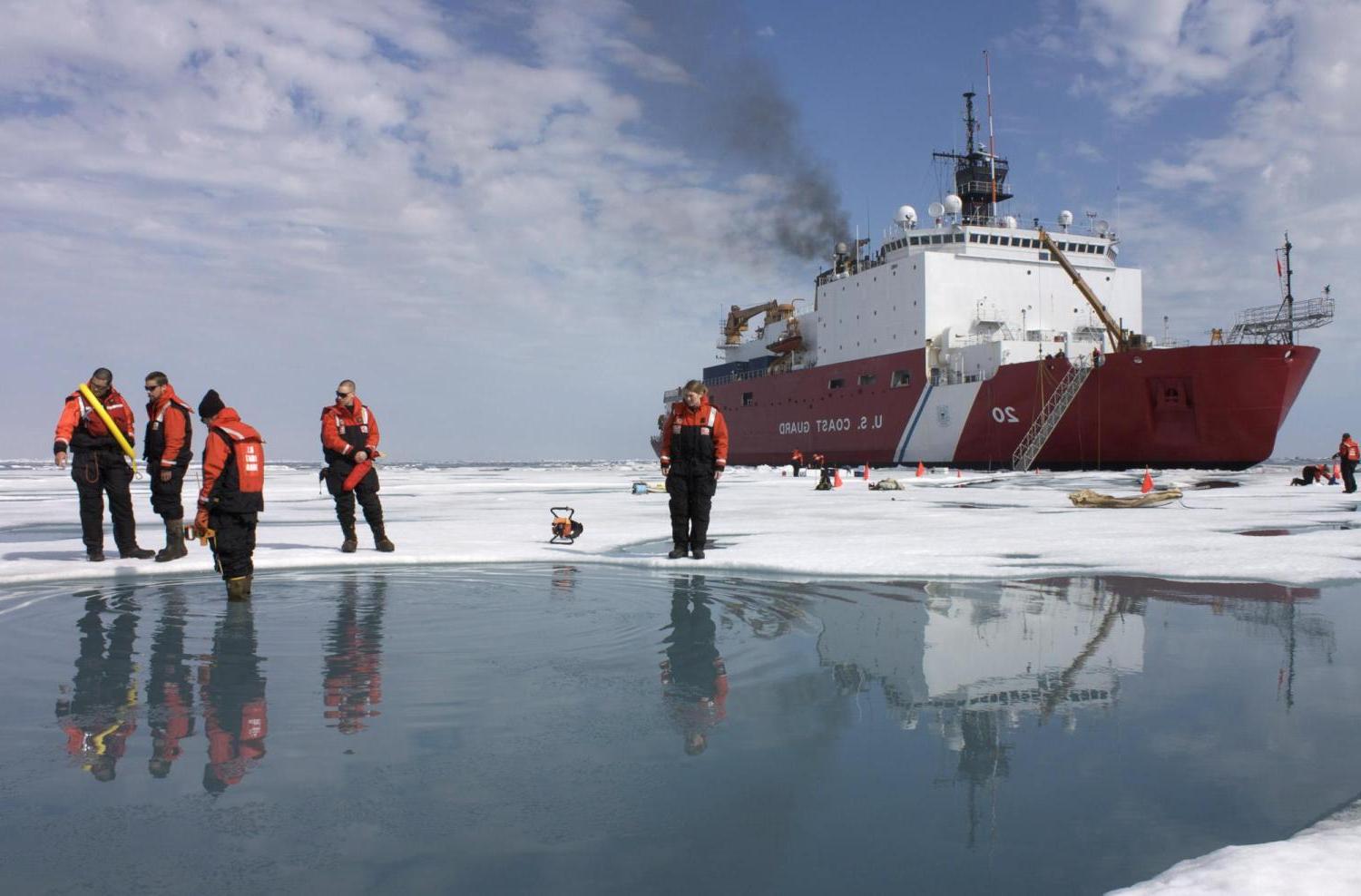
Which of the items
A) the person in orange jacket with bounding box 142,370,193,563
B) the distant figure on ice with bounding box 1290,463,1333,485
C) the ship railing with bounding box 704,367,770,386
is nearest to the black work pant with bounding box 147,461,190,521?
the person in orange jacket with bounding box 142,370,193,563

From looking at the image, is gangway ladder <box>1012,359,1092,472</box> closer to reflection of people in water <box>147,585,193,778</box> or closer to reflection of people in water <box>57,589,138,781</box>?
reflection of people in water <box>147,585,193,778</box>

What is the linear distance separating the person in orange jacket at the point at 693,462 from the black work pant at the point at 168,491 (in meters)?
3.82

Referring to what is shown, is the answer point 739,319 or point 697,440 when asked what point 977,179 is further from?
point 697,440

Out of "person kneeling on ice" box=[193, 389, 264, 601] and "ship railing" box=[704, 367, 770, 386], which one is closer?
"person kneeling on ice" box=[193, 389, 264, 601]

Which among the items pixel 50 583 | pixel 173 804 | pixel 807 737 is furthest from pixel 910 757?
pixel 50 583

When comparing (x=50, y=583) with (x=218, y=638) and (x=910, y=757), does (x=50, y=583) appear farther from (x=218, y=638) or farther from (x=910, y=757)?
(x=910, y=757)

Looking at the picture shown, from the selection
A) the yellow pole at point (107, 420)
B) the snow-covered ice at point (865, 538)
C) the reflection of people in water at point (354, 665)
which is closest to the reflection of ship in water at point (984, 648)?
the snow-covered ice at point (865, 538)

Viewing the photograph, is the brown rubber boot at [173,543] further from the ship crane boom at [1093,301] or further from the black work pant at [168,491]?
the ship crane boom at [1093,301]

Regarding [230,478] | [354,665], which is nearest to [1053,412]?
[230,478]

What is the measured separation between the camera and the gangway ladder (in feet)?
82.8

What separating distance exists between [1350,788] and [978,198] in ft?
124

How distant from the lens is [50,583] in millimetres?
6332

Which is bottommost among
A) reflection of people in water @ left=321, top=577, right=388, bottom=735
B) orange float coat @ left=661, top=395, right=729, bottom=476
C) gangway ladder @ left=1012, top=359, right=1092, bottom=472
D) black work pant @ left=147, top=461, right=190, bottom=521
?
reflection of people in water @ left=321, top=577, right=388, bottom=735

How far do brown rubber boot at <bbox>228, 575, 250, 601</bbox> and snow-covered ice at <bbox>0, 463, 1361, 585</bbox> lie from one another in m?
1.32
